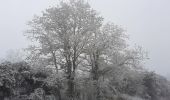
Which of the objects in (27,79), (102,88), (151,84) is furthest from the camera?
(151,84)

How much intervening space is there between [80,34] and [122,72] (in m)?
5.76

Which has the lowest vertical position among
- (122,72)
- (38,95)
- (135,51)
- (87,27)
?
(38,95)

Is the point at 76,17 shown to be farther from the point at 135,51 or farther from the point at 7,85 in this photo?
the point at 7,85

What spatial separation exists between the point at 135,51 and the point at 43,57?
9262 mm

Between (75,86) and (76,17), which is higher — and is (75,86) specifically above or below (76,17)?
below

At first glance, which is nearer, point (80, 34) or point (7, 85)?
point (7, 85)

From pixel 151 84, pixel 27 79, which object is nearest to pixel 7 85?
pixel 27 79

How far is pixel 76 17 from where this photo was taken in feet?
98.2

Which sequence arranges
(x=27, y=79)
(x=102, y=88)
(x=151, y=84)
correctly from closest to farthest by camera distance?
(x=27, y=79) → (x=102, y=88) → (x=151, y=84)

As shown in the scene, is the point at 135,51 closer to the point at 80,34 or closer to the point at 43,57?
the point at 80,34

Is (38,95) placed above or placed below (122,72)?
below

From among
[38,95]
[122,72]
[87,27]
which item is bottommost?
[38,95]

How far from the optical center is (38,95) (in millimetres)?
27266

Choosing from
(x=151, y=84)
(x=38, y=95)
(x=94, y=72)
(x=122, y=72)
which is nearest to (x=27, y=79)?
(x=38, y=95)
